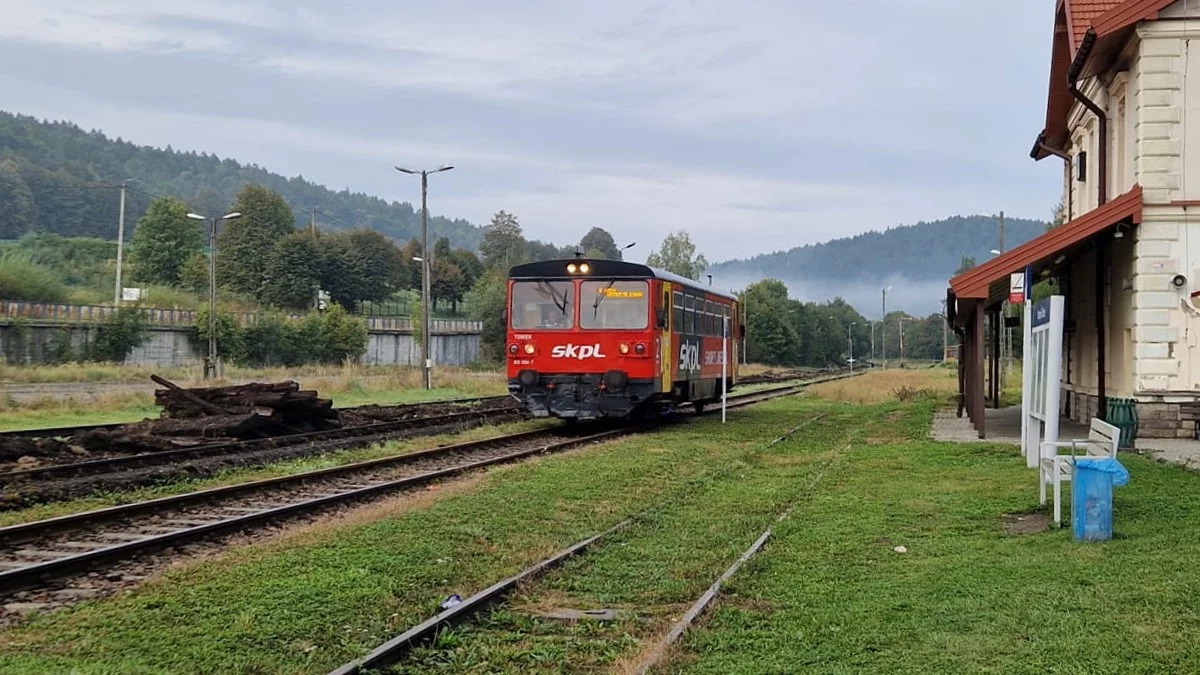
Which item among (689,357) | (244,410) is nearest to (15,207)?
(244,410)

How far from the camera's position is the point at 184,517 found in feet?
35.0

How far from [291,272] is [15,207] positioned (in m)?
54.4

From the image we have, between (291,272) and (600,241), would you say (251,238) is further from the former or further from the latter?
(600,241)

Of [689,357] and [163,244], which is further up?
[163,244]

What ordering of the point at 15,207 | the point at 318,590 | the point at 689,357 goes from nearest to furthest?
the point at 318,590
the point at 689,357
the point at 15,207

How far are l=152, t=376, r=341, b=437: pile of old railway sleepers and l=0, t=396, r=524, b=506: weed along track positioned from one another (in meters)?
0.48

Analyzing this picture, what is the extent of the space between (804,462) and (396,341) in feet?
197

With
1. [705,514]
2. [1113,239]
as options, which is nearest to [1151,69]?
[1113,239]

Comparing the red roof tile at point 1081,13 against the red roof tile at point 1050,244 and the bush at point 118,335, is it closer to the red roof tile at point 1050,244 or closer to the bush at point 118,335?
the red roof tile at point 1050,244

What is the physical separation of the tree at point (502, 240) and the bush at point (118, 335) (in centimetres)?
8327

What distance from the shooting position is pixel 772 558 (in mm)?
8602

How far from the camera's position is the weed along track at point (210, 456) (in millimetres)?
12355

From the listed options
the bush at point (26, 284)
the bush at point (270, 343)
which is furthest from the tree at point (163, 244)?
the bush at point (270, 343)

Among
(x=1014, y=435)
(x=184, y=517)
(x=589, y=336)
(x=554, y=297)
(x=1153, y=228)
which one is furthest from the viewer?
(x=554, y=297)
